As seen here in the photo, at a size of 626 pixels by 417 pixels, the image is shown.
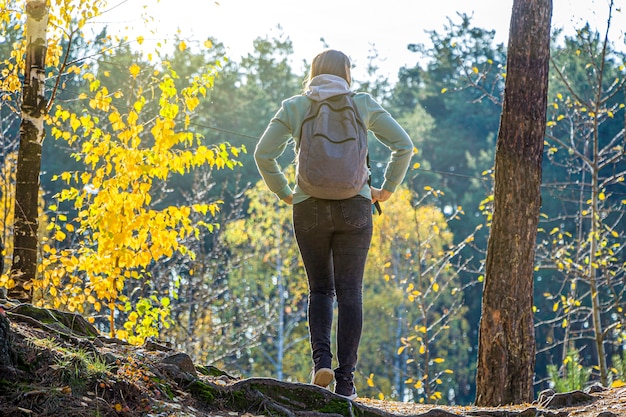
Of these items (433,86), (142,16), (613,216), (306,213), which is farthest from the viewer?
(433,86)

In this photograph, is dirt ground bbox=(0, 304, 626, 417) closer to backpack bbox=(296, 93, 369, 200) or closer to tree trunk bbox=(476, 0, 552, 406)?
backpack bbox=(296, 93, 369, 200)

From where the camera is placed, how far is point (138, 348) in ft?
15.2

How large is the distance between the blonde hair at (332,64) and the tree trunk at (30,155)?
236cm

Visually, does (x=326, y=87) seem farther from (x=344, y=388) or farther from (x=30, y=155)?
(x=30, y=155)

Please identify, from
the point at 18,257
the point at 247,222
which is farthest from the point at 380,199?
the point at 247,222

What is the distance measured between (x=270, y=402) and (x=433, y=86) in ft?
112

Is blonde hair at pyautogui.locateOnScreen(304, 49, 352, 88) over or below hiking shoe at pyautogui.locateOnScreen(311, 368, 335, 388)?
over

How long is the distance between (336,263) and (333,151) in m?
0.52

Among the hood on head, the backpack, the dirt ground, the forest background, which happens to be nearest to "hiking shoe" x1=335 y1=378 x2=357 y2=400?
the dirt ground

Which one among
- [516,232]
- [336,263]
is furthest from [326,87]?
[516,232]

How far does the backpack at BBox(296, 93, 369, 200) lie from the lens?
4.28 metres

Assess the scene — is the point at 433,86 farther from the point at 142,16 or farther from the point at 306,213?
the point at 306,213

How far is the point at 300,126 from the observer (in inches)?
175

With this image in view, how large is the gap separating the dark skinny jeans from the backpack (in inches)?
3.3
